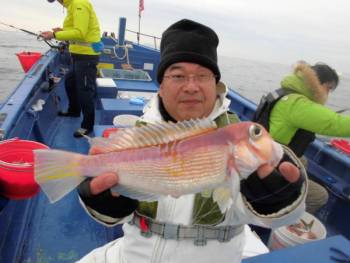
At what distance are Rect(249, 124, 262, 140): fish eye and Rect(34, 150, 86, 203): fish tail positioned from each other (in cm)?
99

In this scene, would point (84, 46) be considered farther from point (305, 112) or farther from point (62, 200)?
point (305, 112)

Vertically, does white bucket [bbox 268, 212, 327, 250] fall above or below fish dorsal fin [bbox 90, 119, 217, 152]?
below

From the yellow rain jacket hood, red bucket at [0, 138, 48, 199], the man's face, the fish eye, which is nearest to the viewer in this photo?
the fish eye

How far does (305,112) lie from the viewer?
4133 millimetres

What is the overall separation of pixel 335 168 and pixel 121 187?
4239 millimetres

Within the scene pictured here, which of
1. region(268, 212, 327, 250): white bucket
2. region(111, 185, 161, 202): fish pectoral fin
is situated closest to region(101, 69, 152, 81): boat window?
region(268, 212, 327, 250): white bucket

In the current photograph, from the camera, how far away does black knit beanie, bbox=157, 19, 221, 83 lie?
2357mm

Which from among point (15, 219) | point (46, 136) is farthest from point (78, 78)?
point (15, 219)

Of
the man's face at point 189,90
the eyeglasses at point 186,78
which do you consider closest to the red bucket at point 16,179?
the man's face at point 189,90

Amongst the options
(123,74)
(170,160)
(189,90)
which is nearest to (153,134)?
(170,160)

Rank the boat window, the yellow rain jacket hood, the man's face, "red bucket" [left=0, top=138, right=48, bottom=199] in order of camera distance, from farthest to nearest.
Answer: the boat window < the yellow rain jacket hood < "red bucket" [left=0, top=138, right=48, bottom=199] < the man's face

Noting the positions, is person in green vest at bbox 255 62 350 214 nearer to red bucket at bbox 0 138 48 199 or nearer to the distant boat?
the distant boat

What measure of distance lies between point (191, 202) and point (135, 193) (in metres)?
0.47

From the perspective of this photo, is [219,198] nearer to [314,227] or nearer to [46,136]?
[314,227]
